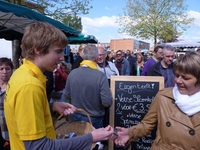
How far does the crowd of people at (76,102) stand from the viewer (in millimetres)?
1104

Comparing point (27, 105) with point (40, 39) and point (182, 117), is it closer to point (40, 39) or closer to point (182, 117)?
point (40, 39)

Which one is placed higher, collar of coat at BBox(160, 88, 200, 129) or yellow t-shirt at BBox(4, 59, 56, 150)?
yellow t-shirt at BBox(4, 59, 56, 150)

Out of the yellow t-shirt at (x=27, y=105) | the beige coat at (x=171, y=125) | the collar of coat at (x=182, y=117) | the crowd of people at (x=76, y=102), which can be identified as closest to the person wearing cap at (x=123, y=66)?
the crowd of people at (x=76, y=102)

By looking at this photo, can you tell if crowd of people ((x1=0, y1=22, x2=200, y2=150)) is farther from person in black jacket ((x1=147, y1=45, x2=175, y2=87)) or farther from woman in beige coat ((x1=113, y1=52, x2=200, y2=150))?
person in black jacket ((x1=147, y1=45, x2=175, y2=87))

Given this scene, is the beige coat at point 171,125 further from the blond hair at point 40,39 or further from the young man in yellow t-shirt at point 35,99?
the blond hair at point 40,39

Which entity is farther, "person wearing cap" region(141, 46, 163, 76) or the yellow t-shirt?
"person wearing cap" region(141, 46, 163, 76)

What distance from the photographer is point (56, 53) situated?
127cm

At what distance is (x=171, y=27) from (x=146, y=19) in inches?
106

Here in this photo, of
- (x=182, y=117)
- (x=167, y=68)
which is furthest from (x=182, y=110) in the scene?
(x=167, y=68)

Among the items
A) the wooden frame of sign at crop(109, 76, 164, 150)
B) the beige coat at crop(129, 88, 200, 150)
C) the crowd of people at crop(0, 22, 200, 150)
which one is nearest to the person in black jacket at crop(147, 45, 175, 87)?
the wooden frame of sign at crop(109, 76, 164, 150)

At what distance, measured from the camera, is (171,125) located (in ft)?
5.82

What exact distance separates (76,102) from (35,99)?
80.6 inches

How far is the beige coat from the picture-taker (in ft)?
5.55

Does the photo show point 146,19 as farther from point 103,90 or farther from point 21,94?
point 21,94
